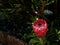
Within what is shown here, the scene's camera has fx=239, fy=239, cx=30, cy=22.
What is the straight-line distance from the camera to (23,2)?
7.25 ft

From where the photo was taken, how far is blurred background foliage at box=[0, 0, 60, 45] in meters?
2.23

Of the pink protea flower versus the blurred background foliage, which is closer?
the pink protea flower

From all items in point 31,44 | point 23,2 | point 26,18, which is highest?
point 23,2

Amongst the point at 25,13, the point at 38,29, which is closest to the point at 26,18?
the point at 25,13

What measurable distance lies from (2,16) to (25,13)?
284mm

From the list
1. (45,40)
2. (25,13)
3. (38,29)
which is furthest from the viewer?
(25,13)

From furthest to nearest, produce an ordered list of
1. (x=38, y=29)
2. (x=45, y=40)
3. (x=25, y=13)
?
(x=25, y=13) < (x=45, y=40) < (x=38, y=29)

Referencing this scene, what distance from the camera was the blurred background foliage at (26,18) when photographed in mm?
2234

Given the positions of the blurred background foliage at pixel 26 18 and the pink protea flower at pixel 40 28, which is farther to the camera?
the blurred background foliage at pixel 26 18

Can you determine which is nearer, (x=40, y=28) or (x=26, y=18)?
(x=40, y=28)

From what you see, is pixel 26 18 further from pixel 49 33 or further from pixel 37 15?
pixel 49 33

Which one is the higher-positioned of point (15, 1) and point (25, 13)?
point (15, 1)

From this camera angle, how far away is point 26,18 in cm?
243

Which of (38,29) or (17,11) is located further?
(17,11)
